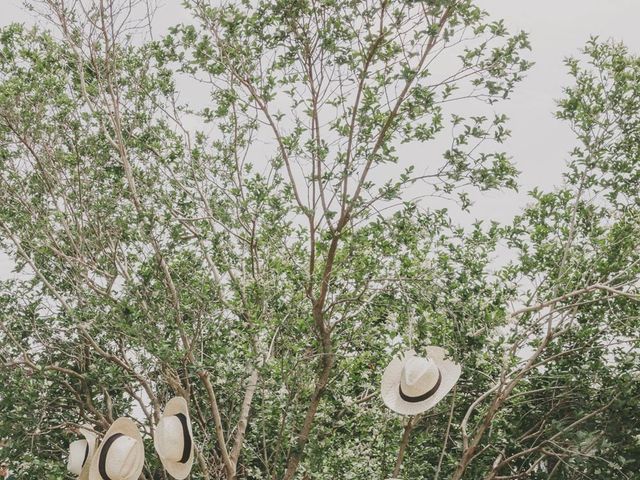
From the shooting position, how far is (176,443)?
6.14 metres

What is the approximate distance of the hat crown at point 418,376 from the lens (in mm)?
6289

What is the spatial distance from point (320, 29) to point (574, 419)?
4.34m

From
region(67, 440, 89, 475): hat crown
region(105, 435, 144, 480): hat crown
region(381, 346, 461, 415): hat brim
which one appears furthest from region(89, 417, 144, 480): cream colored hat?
region(381, 346, 461, 415): hat brim

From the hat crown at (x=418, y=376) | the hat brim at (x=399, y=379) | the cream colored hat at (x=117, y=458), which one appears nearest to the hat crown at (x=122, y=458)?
the cream colored hat at (x=117, y=458)

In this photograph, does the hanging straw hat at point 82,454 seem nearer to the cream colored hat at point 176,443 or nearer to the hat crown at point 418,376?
the cream colored hat at point 176,443

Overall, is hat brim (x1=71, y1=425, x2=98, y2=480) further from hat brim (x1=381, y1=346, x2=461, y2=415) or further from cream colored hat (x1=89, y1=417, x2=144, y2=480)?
hat brim (x1=381, y1=346, x2=461, y2=415)

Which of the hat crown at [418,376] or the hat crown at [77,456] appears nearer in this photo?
the hat crown at [418,376]

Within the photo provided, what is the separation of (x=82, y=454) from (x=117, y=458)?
73 centimetres

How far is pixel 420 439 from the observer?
7426 mm

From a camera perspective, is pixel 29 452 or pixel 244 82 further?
pixel 29 452

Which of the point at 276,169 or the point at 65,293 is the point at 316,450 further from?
the point at 65,293

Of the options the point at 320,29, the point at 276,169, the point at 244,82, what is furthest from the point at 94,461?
the point at 320,29

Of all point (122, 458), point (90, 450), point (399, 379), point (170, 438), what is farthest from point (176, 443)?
point (399, 379)

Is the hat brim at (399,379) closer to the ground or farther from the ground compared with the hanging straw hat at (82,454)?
farther from the ground
